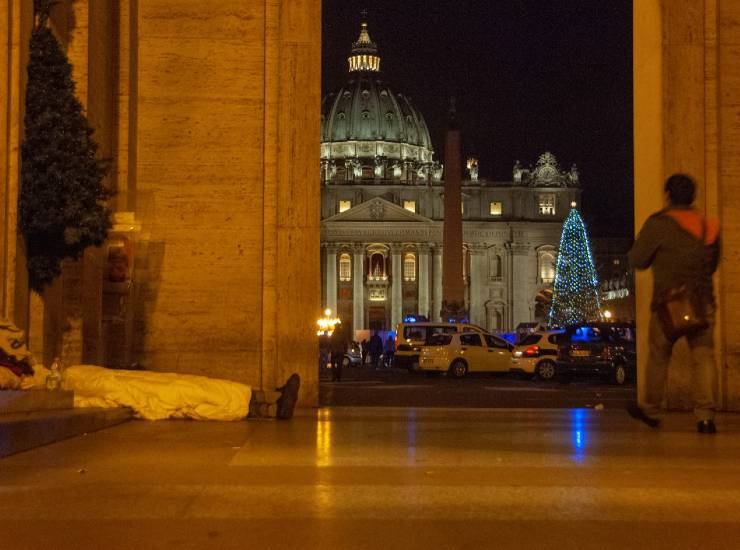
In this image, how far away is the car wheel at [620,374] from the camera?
27141 mm

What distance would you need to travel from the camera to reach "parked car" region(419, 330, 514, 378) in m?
32.0

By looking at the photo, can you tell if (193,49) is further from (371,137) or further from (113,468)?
(371,137)

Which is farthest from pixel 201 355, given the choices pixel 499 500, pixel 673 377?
pixel 499 500

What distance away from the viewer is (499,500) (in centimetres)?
535

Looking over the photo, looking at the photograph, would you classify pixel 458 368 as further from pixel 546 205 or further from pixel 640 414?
pixel 546 205

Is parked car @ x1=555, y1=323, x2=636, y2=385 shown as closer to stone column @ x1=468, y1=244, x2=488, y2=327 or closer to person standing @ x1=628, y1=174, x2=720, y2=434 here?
person standing @ x1=628, y1=174, x2=720, y2=434

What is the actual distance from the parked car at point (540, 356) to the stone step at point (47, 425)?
21.6 m

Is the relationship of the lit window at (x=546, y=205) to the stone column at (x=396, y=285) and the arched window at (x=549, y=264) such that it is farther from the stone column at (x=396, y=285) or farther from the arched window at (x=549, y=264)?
the stone column at (x=396, y=285)

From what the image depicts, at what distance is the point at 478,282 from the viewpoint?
4749 inches

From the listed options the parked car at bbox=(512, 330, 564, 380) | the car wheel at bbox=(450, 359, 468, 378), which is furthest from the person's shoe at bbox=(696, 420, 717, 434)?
the car wheel at bbox=(450, 359, 468, 378)

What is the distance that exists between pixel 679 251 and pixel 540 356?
74.3ft

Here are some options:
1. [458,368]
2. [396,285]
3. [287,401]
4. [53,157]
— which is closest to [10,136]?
[53,157]

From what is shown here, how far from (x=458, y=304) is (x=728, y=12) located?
4944 cm

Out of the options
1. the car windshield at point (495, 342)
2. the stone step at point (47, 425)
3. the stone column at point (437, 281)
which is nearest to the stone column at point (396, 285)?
the stone column at point (437, 281)
